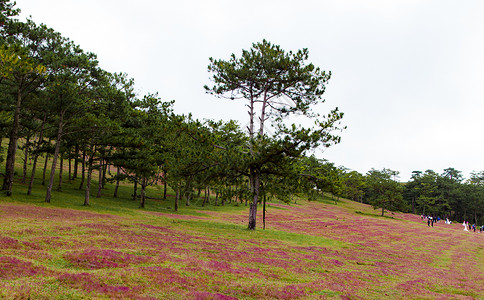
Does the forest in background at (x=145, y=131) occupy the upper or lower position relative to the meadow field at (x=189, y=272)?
upper

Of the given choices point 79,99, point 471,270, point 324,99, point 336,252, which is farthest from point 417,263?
point 79,99

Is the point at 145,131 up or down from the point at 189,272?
up

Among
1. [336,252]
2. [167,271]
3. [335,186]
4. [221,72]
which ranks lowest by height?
[336,252]

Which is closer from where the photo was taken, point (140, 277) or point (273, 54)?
point (140, 277)

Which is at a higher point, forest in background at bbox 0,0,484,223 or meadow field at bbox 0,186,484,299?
forest in background at bbox 0,0,484,223

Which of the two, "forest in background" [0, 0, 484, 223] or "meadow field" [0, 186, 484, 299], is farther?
"forest in background" [0, 0, 484, 223]

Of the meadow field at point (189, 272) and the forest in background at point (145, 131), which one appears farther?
the forest in background at point (145, 131)

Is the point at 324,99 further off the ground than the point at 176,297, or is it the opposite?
the point at 324,99

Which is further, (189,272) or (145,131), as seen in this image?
(145,131)

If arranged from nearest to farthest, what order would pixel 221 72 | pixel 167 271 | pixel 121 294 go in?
1. pixel 121 294
2. pixel 167 271
3. pixel 221 72

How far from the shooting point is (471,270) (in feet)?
50.8

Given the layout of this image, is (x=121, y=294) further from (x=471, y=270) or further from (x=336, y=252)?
(x=471, y=270)

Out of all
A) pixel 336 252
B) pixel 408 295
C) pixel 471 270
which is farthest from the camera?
pixel 336 252

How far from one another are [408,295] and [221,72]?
2115cm
